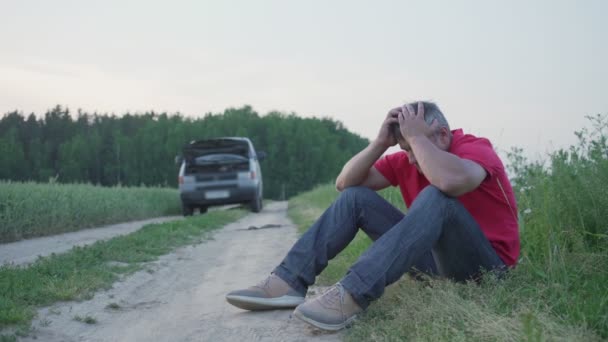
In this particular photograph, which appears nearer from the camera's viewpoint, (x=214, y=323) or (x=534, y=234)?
(x=214, y=323)

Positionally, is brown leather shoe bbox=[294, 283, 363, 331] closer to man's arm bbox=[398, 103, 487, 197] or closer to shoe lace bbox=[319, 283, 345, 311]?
shoe lace bbox=[319, 283, 345, 311]

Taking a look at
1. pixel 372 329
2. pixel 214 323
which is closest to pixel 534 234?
pixel 372 329

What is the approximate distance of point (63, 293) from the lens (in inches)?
165

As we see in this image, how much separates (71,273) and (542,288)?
12.6 feet

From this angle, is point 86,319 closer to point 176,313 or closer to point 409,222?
point 176,313

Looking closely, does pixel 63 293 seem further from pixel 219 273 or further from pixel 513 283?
pixel 513 283

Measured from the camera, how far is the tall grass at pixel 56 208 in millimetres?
10008

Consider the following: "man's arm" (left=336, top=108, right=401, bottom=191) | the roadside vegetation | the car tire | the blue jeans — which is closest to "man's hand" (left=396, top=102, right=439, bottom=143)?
"man's arm" (left=336, top=108, right=401, bottom=191)

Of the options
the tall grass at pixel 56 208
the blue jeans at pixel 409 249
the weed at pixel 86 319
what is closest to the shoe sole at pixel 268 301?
the blue jeans at pixel 409 249

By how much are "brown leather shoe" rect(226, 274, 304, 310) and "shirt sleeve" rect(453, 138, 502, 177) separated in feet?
4.27

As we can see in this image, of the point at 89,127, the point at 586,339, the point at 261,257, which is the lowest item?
the point at 261,257

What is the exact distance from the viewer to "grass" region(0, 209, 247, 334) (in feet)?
12.3

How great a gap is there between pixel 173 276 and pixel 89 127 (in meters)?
64.2

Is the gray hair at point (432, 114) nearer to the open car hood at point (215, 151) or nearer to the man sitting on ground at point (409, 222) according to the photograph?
the man sitting on ground at point (409, 222)
